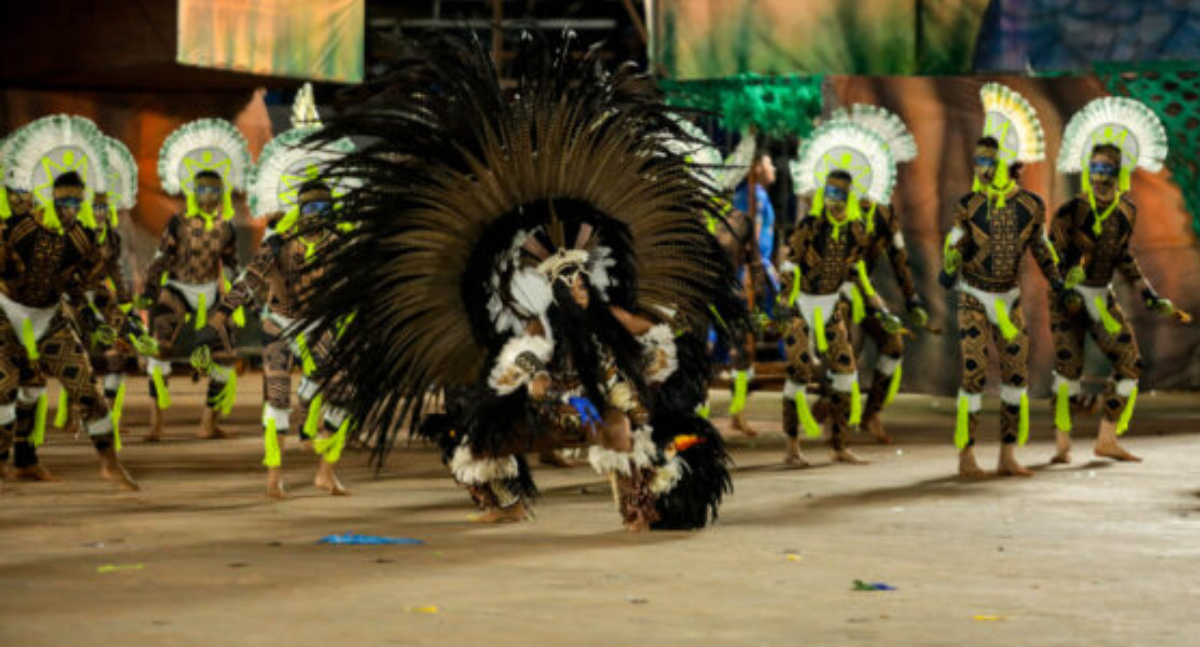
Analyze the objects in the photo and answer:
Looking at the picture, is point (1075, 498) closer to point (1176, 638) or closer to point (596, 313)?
point (596, 313)

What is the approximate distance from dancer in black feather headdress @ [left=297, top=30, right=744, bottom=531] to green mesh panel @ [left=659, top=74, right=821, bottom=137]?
1134 cm

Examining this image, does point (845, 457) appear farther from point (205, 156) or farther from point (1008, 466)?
point (205, 156)

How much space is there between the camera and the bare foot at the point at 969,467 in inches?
525

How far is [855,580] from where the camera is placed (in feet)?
28.0

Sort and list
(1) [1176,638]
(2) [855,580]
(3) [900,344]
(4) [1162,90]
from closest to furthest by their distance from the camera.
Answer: (1) [1176,638] < (2) [855,580] < (3) [900,344] < (4) [1162,90]

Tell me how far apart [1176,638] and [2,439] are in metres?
7.96

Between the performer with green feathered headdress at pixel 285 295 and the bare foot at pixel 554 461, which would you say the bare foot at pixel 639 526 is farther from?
the bare foot at pixel 554 461

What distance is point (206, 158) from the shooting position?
56.2 feet

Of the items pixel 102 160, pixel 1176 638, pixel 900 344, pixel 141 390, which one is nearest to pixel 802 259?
pixel 900 344

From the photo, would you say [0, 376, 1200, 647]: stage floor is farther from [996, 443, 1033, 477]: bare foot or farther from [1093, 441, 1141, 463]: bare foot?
[1093, 441, 1141, 463]: bare foot

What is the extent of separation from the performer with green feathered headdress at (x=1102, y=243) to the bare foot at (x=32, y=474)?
6.46 meters

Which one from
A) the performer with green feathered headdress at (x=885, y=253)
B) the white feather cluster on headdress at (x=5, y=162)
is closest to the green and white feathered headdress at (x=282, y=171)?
the white feather cluster on headdress at (x=5, y=162)

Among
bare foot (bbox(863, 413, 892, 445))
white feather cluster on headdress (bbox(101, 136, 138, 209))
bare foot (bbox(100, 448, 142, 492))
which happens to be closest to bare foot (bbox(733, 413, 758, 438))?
bare foot (bbox(863, 413, 892, 445))

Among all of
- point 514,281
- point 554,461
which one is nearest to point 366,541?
point 514,281
